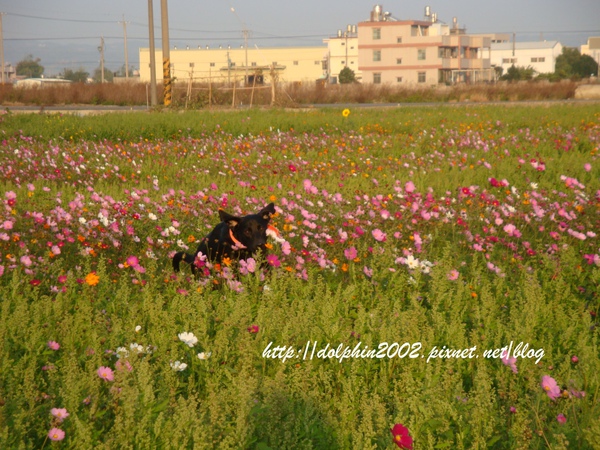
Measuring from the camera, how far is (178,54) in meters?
125

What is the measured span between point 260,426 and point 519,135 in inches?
544

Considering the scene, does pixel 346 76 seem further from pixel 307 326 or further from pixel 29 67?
pixel 29 67

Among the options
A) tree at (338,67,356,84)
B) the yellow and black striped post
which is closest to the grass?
the yellow and black striped post

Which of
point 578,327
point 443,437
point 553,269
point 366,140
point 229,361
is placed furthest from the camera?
point 366,140

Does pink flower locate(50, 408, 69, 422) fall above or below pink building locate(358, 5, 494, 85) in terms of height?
below

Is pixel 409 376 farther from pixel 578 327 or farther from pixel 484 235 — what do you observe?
pixel 484 235

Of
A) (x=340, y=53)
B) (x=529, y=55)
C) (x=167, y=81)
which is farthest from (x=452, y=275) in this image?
(x=529, y=55)

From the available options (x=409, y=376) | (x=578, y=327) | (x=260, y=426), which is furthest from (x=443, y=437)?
(x=578, y=327)

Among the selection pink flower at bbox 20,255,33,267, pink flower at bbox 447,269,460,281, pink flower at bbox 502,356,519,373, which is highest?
pink flower at bbox 20,255,33,267

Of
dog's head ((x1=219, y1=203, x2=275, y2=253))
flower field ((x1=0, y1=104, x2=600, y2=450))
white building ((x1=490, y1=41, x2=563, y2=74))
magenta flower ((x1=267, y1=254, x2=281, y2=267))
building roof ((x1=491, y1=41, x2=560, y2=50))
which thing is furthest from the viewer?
white building ((x1=490, y1=41, x2=563, y2=74))

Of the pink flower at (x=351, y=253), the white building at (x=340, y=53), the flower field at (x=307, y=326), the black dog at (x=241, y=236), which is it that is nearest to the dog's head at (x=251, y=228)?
the black dog at (x=241, y=236)

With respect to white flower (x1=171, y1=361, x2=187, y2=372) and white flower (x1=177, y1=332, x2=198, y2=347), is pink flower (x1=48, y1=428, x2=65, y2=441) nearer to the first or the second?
white flower (x1=171, y1=361, x2=187, y2=372)

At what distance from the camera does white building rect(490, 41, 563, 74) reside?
142375 mm

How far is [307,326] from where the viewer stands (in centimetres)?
453
